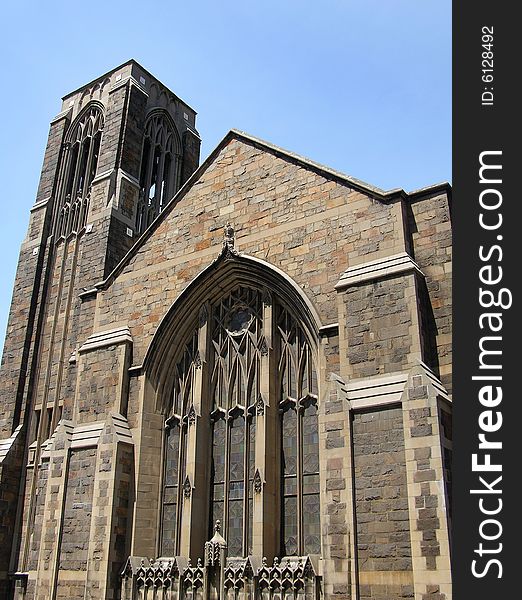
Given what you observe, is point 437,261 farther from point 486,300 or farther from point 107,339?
point 107,339

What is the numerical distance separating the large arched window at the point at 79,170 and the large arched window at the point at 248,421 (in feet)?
32.0

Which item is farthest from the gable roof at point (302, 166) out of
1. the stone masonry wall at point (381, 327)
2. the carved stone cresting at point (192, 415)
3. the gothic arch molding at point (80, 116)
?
the gothic arch molding at point (80, 116)

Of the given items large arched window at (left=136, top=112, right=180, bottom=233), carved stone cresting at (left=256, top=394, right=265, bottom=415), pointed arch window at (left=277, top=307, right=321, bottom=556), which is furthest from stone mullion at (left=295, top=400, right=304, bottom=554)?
large arched window at (left=136, top=112, right=180, bottom=233)

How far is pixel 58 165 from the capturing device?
24.3 m

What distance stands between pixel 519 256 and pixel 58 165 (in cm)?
1994

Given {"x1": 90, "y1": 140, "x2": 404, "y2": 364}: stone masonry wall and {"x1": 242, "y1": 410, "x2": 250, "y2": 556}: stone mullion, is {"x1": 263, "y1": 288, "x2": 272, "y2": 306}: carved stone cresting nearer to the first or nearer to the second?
{"x1": 90, "y1": 140, "x2": 404, "y2": 364}: stone masonry wall

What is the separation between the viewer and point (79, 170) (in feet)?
78.8

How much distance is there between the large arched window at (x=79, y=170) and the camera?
22578 mm

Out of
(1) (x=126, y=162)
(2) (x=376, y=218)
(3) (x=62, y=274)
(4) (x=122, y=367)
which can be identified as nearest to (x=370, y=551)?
(2) (x=376, y=218)

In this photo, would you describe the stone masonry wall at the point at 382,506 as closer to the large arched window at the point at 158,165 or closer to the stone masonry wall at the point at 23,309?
the stone masonry wall at the point at 23,309

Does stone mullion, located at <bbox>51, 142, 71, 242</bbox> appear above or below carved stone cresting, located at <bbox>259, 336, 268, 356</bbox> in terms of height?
above

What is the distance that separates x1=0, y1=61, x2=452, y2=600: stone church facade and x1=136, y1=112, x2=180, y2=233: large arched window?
25.1 feet

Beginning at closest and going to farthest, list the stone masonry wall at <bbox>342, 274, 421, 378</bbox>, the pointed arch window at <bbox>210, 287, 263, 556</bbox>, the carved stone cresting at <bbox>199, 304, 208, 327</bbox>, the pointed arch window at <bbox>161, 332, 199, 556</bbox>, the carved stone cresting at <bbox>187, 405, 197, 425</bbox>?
the stone masonry wall at <bbox>342, 274, 421, 378</bbox> → the pointed arch window at <bbox>210, 287, 263, 556</bbox> → the pointed arch window at <bbox>161, 332, 199, 556</bbox> → the carved stone cresting at <bbox>187, 405, 197, 425</bbox> → the carved stone cresting at <bbox>199, 304, 208, 327</bbox>

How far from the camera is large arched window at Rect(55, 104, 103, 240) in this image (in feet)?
74.1
